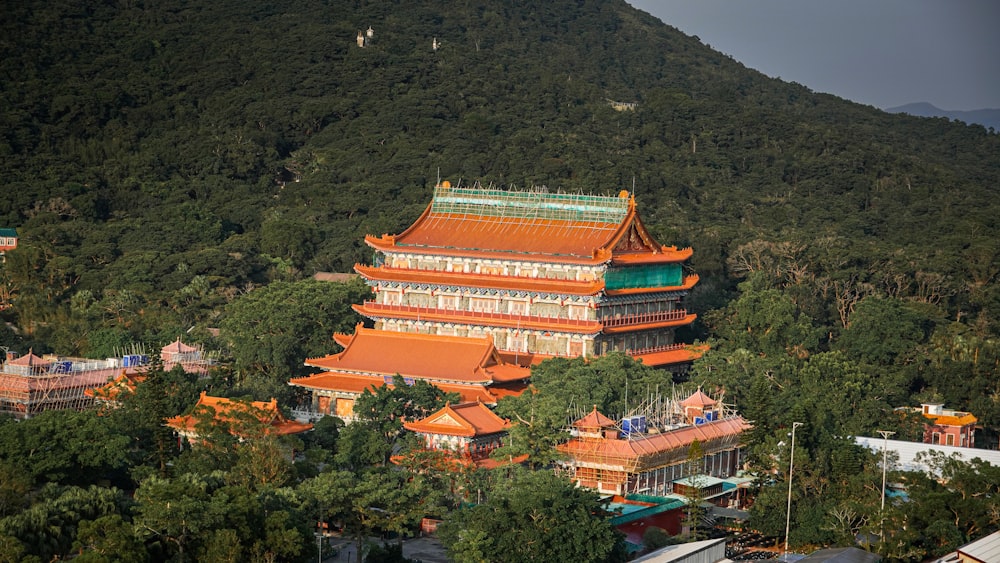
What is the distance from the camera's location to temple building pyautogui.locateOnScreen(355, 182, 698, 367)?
216 ft

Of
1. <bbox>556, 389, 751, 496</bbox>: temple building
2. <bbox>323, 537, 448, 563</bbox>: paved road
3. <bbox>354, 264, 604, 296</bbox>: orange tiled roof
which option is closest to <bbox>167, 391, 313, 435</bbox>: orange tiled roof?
<bbox>323, 537, 448, 563</bbox>: paved road

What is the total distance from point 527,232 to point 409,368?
9683mm

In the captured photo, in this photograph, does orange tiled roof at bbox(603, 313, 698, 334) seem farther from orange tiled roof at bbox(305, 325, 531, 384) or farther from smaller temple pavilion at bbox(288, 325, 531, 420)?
orange tiled roof at bbox(305, 325, 531, 384)

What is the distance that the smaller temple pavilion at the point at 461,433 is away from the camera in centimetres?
5359

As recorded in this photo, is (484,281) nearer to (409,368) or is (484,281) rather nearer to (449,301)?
(449,301)

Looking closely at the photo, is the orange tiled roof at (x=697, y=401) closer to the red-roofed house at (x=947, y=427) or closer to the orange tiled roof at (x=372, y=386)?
the orange tiled roof at (x=372, y=386)

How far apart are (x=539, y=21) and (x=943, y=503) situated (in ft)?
413

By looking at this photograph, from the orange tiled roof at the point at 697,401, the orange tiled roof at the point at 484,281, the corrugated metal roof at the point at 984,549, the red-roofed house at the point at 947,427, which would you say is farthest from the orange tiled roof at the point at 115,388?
the red-roofed house at the point at 947,427

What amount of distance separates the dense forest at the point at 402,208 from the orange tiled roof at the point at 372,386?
1.41 meters

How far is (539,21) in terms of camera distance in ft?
557

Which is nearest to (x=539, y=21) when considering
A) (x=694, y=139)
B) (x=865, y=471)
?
(x=694, y=139)

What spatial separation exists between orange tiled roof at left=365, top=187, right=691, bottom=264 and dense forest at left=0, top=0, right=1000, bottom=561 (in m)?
4.64

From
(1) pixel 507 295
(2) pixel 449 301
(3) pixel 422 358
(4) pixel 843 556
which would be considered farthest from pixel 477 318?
(4) pixel 843 556

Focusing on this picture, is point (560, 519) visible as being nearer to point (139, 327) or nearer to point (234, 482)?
point (234, 482)
